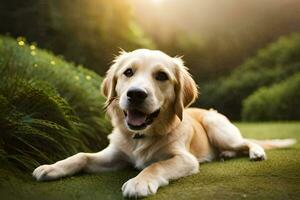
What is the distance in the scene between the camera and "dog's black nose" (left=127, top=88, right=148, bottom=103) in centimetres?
355

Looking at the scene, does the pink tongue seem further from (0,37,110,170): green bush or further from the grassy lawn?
(0,37,110,170): green bush

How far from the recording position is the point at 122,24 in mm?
9117

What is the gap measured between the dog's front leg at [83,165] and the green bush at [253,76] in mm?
6627

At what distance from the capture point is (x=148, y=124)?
3781 mm

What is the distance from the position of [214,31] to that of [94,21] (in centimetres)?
393

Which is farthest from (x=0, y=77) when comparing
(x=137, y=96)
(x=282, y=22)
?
(x=282, y=22)

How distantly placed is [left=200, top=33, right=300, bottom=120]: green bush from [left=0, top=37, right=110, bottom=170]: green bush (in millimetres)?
5237

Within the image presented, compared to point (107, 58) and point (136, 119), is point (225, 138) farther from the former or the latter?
point (107, 58)

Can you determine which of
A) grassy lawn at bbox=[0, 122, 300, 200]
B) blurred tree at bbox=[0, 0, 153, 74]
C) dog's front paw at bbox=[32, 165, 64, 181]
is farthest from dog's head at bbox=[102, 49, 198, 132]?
blurred tree at bbox=[0, 0, 153, 74]

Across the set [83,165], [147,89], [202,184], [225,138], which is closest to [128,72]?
[147,89]

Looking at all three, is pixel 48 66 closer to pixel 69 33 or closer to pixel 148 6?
pixel 69 33

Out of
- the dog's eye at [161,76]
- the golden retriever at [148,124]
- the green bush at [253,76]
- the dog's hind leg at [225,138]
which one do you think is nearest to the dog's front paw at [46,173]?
the golden retriever at [148,124]

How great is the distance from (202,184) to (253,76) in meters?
7.68

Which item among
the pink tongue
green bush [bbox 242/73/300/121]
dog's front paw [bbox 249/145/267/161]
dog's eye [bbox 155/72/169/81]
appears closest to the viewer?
the pink tongue
